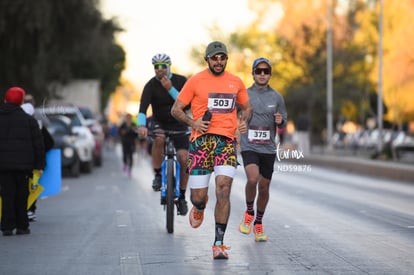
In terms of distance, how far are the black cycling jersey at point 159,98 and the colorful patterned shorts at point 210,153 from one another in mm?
2550

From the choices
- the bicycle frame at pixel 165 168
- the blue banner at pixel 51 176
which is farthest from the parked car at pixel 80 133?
the bicycle frame at pixel 165 168

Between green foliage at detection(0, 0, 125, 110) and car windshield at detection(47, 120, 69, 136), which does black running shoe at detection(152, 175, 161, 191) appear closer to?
car windshield at detection(47, 120, 69, 136)

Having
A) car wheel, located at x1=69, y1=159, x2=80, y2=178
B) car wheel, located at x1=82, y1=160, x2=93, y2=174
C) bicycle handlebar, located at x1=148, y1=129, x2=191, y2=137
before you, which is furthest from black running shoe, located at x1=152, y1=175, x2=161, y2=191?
car wheel, located at x1=82, y1=160, x2=93, y2=174

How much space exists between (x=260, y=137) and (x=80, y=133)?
1603 cm

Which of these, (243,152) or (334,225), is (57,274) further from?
(334,225)

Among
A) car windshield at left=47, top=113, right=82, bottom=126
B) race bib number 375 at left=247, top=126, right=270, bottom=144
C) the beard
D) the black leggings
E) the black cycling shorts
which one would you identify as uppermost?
the beard

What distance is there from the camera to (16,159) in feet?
37.7

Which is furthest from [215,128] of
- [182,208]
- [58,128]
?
[58,128]

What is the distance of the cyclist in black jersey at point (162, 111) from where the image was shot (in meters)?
11.5

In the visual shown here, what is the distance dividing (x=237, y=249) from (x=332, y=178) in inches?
627

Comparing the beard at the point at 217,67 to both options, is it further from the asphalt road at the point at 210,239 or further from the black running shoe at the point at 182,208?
the black running shoe at the point at 182,208

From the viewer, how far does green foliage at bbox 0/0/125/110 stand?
35188 millimetres

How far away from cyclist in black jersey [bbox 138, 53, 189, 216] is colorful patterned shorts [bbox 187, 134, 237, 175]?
2.28 meters

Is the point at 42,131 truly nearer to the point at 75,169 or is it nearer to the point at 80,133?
the point at 75,169
